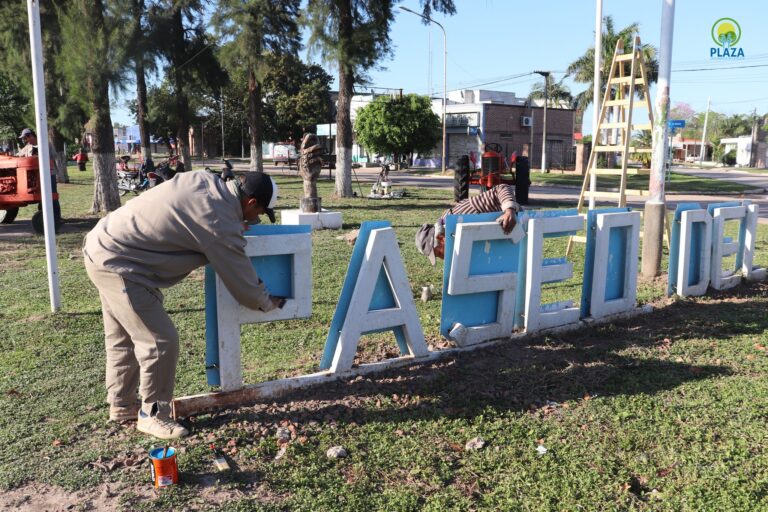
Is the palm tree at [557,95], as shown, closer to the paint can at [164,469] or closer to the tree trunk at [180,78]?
the tree trunk at [180,78]

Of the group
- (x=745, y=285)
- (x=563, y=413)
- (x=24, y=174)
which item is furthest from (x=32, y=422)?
(x=24, y=174)

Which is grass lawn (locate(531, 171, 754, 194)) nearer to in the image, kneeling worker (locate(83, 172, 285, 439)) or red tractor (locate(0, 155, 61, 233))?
red tractor (locate(0, 155, 61, 233))

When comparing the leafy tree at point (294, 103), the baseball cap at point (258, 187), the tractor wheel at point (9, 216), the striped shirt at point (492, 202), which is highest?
the leafy tree at point (294, 103)

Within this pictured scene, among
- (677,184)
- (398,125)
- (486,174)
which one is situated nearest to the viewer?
(486,174)

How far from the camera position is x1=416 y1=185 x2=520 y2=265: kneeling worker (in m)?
5.23

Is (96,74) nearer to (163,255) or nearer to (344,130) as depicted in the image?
(344,130)

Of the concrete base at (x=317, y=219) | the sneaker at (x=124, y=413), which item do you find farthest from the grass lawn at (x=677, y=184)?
the sneaker at (x=124, y=413)

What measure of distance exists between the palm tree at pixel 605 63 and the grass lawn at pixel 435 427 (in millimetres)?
26826

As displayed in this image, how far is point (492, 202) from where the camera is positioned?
573 centimetres

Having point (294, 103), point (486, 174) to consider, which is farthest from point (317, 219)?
point (294, 103)

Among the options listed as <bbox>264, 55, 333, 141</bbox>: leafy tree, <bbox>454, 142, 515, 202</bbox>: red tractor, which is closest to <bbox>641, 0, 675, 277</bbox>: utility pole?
<bbox>454, 142, 515, 202</bbox>: red tractor

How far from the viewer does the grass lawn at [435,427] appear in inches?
126

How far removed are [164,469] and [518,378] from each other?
242 centimetres

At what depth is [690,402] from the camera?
422cm
